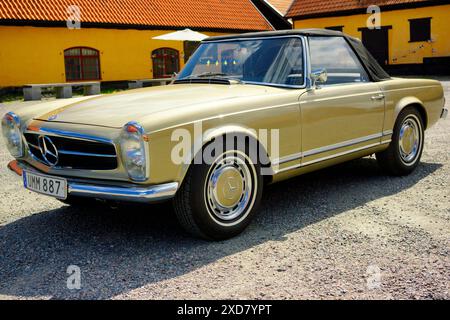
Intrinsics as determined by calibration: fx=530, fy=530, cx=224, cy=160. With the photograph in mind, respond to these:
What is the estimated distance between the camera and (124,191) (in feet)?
11.5

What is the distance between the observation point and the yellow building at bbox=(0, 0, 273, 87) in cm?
2112

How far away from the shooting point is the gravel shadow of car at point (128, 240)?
335cm

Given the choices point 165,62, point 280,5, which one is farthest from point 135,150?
point 280,5

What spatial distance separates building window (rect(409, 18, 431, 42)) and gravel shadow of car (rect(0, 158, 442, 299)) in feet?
75.3

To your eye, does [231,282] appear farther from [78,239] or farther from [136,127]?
[78,239]

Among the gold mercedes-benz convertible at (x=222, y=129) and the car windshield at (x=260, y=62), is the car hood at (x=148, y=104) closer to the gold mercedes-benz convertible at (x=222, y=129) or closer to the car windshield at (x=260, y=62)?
the gold mercedes-benz convertible at (x=222, y=129)

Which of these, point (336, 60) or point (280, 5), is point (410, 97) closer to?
point (336, 60)

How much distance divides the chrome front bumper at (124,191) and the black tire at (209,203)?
17 centimetres

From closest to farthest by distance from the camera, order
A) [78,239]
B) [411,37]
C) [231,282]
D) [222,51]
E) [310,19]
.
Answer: [231,282] < [78,239] < [222,51] < [411,37] < [310,19]

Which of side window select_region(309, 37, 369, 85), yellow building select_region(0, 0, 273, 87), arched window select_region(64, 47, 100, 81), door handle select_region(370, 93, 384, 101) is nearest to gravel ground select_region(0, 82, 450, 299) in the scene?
door handle select_region(370, 93, 384, 101)

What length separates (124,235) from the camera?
418cm

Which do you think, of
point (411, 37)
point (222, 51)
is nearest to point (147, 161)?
point (222, 51)

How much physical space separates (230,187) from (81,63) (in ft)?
68.6
